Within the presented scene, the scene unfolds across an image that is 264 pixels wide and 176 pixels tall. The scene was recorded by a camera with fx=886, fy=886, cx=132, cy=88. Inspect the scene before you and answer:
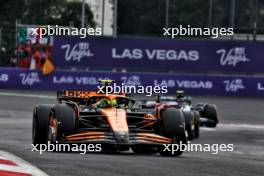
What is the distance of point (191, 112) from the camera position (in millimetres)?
18750

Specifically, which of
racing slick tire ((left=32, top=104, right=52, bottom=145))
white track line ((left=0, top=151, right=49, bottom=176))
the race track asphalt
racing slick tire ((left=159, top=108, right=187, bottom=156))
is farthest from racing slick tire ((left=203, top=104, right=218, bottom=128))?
white track line ((left=0, top=151, right=49, bottom=176))

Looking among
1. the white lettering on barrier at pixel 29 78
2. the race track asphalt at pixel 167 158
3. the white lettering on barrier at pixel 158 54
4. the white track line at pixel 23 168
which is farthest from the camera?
the white lettering on barrier at pixel 158 54

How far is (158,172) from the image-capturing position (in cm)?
995

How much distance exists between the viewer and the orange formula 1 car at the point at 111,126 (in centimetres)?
1334

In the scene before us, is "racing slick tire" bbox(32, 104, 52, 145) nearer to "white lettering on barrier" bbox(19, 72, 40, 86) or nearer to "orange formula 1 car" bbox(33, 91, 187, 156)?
"orange formula 1 car" bbox(33, 91, 187, 156)

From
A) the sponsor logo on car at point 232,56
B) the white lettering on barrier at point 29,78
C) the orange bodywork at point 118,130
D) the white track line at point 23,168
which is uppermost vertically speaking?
the sponsor logo on car at point 232,56

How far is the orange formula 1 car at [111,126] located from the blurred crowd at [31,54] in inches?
975

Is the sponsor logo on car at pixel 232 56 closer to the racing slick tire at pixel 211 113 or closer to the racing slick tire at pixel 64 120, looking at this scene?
the racing slick tire at pixel 211 113

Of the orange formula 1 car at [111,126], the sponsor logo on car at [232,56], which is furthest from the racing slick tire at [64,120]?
the sponsor logo on car at [232,56]

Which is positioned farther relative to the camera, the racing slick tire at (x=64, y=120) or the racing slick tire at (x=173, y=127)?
the racing slick tire at (x=173, y=127)

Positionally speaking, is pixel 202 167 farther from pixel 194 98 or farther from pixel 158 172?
pixel 194 98

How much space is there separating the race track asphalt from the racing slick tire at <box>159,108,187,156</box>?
284 mm

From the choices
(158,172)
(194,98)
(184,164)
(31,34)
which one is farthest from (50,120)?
(31,34)

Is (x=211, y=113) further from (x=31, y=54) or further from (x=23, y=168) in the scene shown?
(x=31, y=54)
